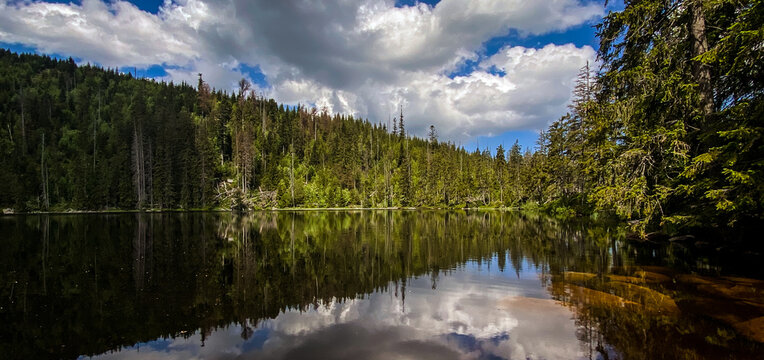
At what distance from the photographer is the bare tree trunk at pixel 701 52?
1305cm

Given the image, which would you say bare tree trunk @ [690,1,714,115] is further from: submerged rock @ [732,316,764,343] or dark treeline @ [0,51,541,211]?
dark treeline @ [0,51,541,211]

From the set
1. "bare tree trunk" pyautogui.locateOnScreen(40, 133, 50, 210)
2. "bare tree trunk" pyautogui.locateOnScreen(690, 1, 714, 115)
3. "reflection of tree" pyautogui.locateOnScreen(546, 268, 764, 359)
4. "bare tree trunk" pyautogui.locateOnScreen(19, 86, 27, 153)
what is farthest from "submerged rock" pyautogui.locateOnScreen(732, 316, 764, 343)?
"bare tree trunk" pyautogui.locateOnScreen(19, 86, 27, 153)

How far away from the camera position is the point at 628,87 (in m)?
15.8

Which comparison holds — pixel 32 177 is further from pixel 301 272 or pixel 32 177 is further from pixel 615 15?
pixel 615 15

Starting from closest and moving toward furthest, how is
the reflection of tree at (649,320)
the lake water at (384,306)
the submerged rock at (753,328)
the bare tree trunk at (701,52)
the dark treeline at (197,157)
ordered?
the reflection of tree at (649,320)
the submerged rock at (753,328)
the lake water at (384,306)
the bare tree trunk at (701,52)
the dark treeline at (197,157)

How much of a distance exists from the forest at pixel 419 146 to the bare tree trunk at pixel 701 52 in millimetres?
60

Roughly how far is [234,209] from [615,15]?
8109cm

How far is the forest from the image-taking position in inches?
498

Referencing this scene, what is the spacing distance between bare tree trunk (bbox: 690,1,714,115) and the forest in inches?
2.4

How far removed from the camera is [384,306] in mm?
11359

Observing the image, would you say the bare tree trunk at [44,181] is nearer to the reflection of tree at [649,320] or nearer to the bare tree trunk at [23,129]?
the bare tree trunk at [23,129]

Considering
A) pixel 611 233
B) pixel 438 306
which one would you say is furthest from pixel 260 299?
pixel 611 233

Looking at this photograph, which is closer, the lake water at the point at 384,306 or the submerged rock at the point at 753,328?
the submerged rock at the point at 753,328

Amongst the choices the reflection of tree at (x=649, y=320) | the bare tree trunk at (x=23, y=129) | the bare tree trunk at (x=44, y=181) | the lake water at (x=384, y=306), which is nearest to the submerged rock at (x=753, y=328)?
the lake water at (x=384, y=306)
